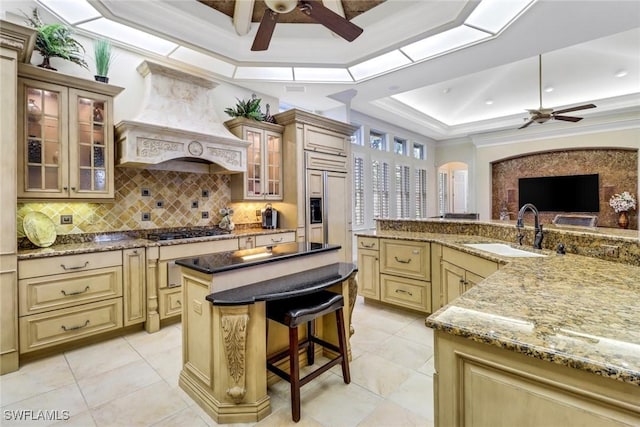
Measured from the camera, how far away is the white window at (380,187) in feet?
22.1

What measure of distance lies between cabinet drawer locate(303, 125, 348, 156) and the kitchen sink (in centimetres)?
267

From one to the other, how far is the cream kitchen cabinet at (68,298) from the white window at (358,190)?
13.8 feet

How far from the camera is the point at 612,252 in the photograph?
1.90 meters

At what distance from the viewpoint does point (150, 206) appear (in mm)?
3600

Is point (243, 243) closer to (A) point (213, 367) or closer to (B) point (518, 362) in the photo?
(A) point (213, 367)

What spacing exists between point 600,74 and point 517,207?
10.9 ft

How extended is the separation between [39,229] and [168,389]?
1886mm

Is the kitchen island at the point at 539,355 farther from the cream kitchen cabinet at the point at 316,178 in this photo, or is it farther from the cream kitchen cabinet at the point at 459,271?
the cream kitchen cabinet at the point at 316,178

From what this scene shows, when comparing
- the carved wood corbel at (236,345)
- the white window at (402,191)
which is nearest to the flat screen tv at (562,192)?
the white window at (402,191)

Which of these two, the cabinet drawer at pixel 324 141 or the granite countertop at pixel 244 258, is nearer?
the granite countertop at pixel 244 258

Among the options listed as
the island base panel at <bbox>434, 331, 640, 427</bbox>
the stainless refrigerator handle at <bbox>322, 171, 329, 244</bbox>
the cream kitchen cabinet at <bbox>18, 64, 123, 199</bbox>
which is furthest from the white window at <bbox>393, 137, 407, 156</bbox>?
the island base panel at <bbox>434, 331, 640, 427</bbox>

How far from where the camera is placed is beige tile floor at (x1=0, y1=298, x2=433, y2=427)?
5.94 feet

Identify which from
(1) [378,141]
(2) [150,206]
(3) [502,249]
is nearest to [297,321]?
(3) [502,249]

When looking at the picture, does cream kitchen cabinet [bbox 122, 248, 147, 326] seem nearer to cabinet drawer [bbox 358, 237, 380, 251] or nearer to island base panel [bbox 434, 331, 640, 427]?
cabinet drawer [bbox 358, 237, 380, 251]
